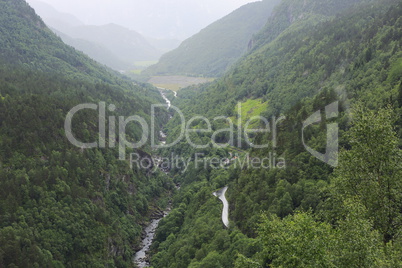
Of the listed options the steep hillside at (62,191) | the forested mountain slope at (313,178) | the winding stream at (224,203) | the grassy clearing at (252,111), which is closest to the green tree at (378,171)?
the forested mountain slope at (313,178)

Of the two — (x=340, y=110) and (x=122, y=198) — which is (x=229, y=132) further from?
(x=340, y=110)

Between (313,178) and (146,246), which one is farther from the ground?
(313,178)

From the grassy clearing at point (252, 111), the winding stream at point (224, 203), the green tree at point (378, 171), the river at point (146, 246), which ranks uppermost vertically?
the green tree at point (378, 171)

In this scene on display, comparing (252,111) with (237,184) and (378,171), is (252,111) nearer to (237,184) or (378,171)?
(237,184)

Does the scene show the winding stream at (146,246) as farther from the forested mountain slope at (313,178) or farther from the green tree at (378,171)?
the green tree at (378,171)

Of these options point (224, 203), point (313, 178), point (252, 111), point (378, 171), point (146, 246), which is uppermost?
point (378, 171)

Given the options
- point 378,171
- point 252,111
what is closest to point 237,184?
point 378,171

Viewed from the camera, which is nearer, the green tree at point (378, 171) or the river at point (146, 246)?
the green tree at point (378, 171)
